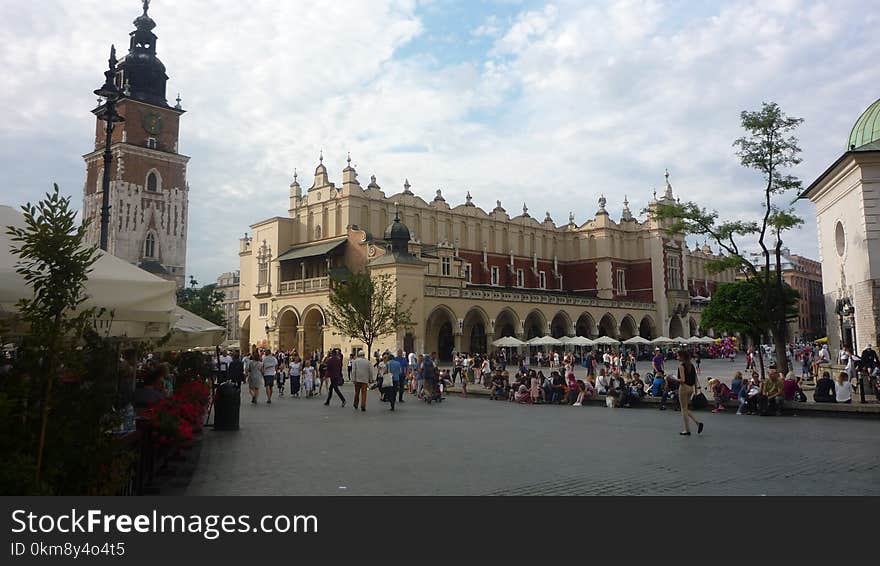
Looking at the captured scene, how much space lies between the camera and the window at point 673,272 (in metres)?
60.8

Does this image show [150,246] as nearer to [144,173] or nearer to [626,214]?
[144,173]

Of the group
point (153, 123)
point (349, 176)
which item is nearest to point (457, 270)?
point (349, 176)

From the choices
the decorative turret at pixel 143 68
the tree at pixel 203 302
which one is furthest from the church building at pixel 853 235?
the decorative turret at pixel 143 68

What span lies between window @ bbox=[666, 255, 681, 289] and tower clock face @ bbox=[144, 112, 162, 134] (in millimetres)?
49445

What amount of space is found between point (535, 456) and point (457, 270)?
40.6 metres

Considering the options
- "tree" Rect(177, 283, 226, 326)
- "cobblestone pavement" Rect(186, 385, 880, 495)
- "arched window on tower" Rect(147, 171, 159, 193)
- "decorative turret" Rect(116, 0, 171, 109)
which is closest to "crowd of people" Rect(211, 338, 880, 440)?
"cobblestone pavement" Rect(186, 385, 880, 495)

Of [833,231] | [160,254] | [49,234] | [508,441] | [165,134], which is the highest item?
[165,134]

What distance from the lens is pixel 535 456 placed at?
920 cm

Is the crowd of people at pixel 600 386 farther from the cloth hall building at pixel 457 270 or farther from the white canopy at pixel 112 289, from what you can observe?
the cloth hall building at pixel 457 270

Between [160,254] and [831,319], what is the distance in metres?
55.0

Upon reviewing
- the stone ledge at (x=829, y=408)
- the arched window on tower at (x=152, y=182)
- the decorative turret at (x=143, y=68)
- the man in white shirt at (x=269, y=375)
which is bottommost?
the stone ledge at (x=829, y=408)
